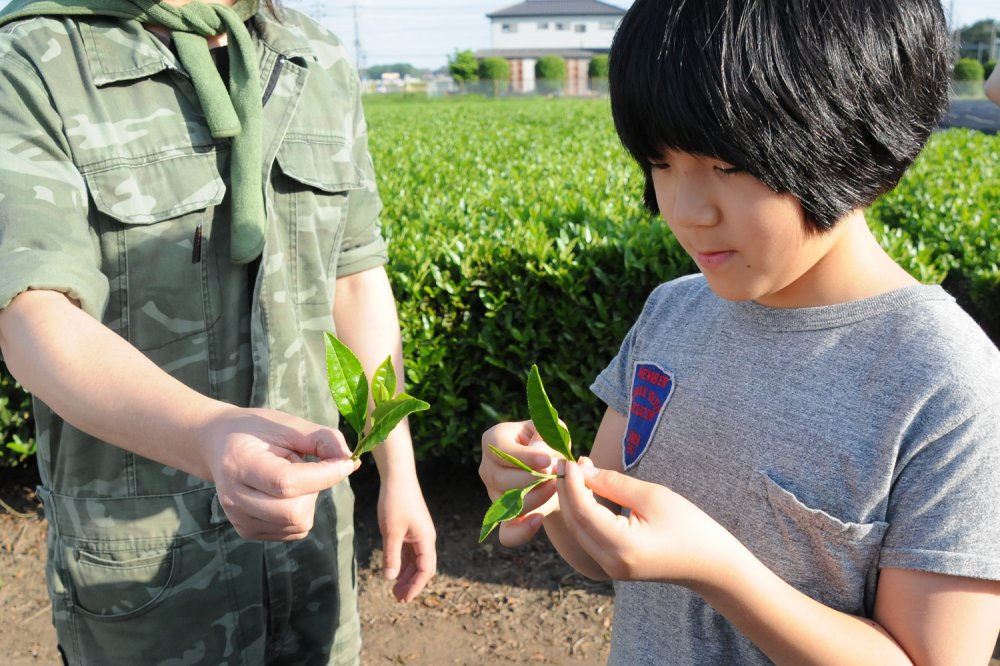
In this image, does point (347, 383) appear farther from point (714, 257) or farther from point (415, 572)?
point (415, 572)

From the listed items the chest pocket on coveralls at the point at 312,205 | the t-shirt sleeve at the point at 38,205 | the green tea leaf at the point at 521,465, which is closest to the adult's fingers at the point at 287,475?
the green tea leaf at the point at 521,465

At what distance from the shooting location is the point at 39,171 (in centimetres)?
149

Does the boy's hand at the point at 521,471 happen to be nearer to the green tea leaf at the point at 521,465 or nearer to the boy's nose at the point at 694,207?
the green tea leaf at the point at 521,465

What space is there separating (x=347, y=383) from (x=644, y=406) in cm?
56

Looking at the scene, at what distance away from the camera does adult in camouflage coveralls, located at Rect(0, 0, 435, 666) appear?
1389 millimetres

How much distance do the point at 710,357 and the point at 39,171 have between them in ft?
3.86

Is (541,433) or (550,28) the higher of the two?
(550,28)

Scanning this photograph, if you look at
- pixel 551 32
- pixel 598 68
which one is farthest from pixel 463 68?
pixel 551 32

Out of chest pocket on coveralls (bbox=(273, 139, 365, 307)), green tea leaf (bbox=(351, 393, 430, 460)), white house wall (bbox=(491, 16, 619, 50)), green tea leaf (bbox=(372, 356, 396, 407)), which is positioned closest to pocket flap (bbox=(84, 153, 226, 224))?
chest pocket on coveralls (bbox=(273, 139, 365, 307))

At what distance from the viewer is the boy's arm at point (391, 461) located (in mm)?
2014

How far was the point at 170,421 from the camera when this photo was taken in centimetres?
132

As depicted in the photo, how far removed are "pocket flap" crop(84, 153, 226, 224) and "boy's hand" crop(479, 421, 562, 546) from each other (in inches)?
28.8

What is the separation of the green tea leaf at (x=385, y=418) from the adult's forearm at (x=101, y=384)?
214mm

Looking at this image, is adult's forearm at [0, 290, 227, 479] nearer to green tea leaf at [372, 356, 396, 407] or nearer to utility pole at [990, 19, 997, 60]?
green tea leaf at [372, 356, 396, 407]
